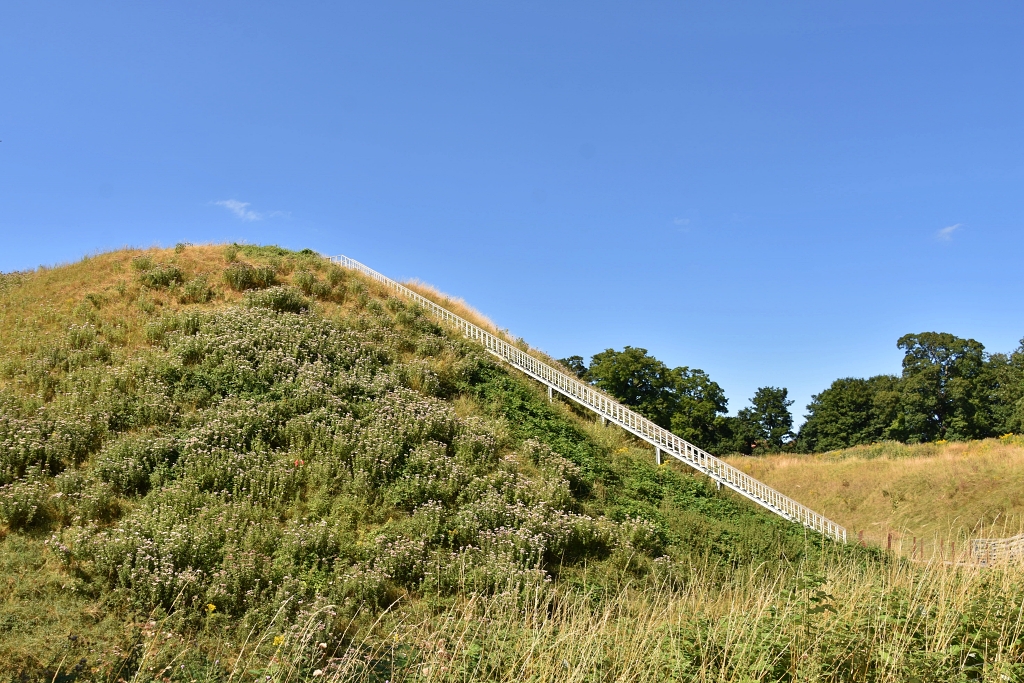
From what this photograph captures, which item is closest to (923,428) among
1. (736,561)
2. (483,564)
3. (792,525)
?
(792,525)

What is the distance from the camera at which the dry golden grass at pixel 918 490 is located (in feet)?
72.0

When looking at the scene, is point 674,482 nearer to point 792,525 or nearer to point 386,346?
point 792,525

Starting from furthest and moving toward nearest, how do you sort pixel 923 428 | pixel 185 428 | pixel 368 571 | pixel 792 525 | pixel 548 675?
pixel 923 428 → pixel 792 525 → pixel 185 428 → pixel 368 571 → pixel 548 675

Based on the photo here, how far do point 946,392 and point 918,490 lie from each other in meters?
38.0

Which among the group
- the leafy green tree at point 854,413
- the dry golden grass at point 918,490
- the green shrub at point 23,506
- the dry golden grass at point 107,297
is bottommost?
the green shrub at point 23,506

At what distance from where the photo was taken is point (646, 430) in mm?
21141

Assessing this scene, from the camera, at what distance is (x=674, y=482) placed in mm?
17922

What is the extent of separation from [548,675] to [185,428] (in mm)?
10845

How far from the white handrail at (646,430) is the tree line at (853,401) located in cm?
2202

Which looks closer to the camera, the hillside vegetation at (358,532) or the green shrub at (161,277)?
the hillside vegetation at (358,532)

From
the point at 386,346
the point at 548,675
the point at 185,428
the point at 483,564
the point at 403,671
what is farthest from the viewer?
the point at 386,346

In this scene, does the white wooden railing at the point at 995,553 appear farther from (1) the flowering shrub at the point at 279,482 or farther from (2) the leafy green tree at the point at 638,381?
(2) the leafy green tree at the point at 638,381

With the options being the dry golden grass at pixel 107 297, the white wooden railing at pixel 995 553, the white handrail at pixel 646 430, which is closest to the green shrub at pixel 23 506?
the dry golden grass at pixel 107 297

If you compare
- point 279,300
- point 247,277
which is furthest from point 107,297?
point 279,300
